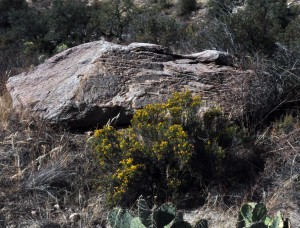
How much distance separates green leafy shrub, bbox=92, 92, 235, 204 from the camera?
4094mm

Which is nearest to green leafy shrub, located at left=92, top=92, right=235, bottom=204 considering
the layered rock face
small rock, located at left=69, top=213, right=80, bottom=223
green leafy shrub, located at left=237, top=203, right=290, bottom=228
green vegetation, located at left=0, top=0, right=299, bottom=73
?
small rock, located at left=69, top=213, right=80, bottom=223

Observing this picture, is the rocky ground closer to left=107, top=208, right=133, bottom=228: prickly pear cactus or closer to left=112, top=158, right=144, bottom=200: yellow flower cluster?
left=112, top=158, right=144, bottom=200: yellow flower cluster

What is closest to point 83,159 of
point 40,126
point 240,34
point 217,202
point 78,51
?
point 40,126

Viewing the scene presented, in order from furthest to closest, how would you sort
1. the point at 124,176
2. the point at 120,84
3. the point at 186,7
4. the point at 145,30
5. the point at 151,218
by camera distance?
the point at 186,7, the point at 145,30, the point at 120,84, the point at 124,176, the point at 151,218

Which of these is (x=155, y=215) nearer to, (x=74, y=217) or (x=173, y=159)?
(x=173, y=159)

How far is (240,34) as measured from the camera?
639 cm

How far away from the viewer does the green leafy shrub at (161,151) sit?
4094 mm

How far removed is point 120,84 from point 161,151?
1369 mm

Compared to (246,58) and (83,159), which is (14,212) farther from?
(246,58)

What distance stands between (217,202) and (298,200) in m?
0.70

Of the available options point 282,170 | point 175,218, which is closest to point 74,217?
point 175,218

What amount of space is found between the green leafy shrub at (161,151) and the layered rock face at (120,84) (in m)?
0.57

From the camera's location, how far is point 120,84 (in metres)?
5.24

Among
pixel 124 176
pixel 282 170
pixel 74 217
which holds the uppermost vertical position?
pixel 124 176
